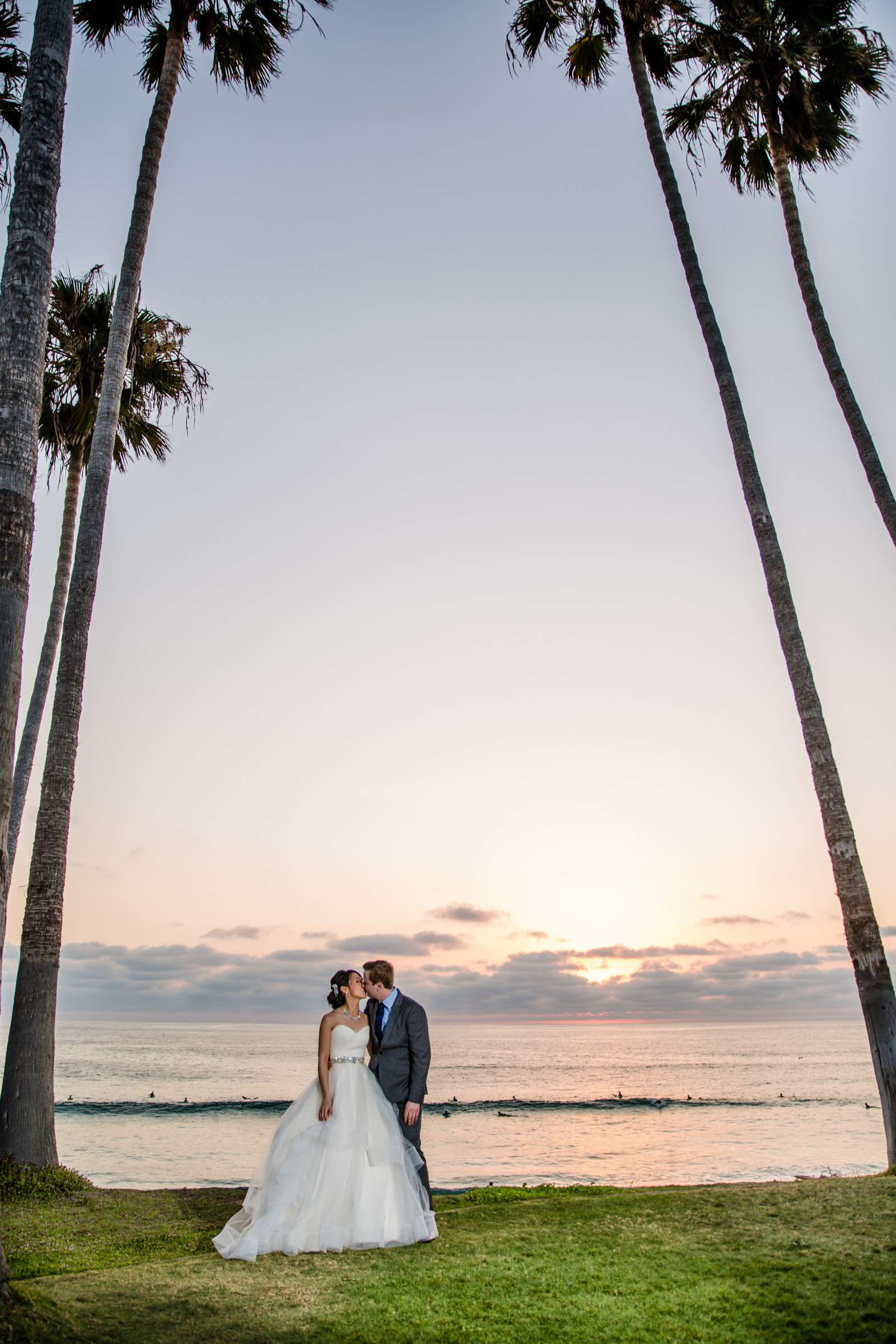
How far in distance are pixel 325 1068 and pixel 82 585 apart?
7.52 m

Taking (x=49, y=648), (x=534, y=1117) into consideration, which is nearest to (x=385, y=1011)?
(x=49, y=648)

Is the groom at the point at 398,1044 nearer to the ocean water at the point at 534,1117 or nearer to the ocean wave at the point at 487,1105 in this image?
the ocean water at the point at 534,1117

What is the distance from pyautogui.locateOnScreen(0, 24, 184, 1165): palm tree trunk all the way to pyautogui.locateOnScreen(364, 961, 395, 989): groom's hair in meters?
4.57

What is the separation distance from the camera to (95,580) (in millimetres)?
11891

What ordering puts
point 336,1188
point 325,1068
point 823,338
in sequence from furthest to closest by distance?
point 823,338
point 325,1068
point 336,1188

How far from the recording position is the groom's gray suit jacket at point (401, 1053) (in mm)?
7449

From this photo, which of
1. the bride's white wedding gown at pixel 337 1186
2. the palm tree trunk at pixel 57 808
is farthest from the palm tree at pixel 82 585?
the bride's white wedding gown at pixel 337 1186

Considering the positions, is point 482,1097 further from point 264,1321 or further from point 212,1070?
point 264,1321

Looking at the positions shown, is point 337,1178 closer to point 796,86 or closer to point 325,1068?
point 325,1068

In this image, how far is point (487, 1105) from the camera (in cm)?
4225

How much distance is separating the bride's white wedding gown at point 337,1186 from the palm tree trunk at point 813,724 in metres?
5.73

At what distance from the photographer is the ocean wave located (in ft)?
124

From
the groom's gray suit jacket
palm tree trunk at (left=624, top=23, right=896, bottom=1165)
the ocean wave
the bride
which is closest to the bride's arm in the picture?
the bride

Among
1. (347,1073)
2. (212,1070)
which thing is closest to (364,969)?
(347,1073)
